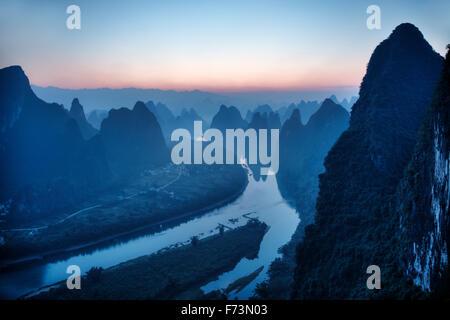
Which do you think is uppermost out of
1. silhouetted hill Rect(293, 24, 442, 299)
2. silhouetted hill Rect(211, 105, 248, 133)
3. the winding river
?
silhouetted hill Rect(211, 105, 248, 133)

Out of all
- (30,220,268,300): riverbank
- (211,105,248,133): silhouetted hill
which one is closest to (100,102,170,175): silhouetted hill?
(30,220,268,300): riverbank

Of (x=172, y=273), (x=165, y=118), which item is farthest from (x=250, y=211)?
(x=165, y=118)

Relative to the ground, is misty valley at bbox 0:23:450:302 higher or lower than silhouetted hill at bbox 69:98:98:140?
lower

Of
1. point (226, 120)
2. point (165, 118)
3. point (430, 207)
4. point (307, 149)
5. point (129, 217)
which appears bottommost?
point (129, 217)

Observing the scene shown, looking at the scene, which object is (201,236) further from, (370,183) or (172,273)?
(370,183)

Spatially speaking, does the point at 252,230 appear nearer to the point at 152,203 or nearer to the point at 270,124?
the point at 152,203

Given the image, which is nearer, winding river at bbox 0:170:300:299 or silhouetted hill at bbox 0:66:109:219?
winding river at bbox 0:170:300:299

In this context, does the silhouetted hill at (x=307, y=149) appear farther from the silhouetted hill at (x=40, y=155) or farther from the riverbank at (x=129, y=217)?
the silhouetted hill at (x=40, y=155)

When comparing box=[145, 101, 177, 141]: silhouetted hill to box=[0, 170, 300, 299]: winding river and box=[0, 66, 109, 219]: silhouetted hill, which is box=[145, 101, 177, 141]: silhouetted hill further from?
box=[0, 170, 300, 299]: winding river
